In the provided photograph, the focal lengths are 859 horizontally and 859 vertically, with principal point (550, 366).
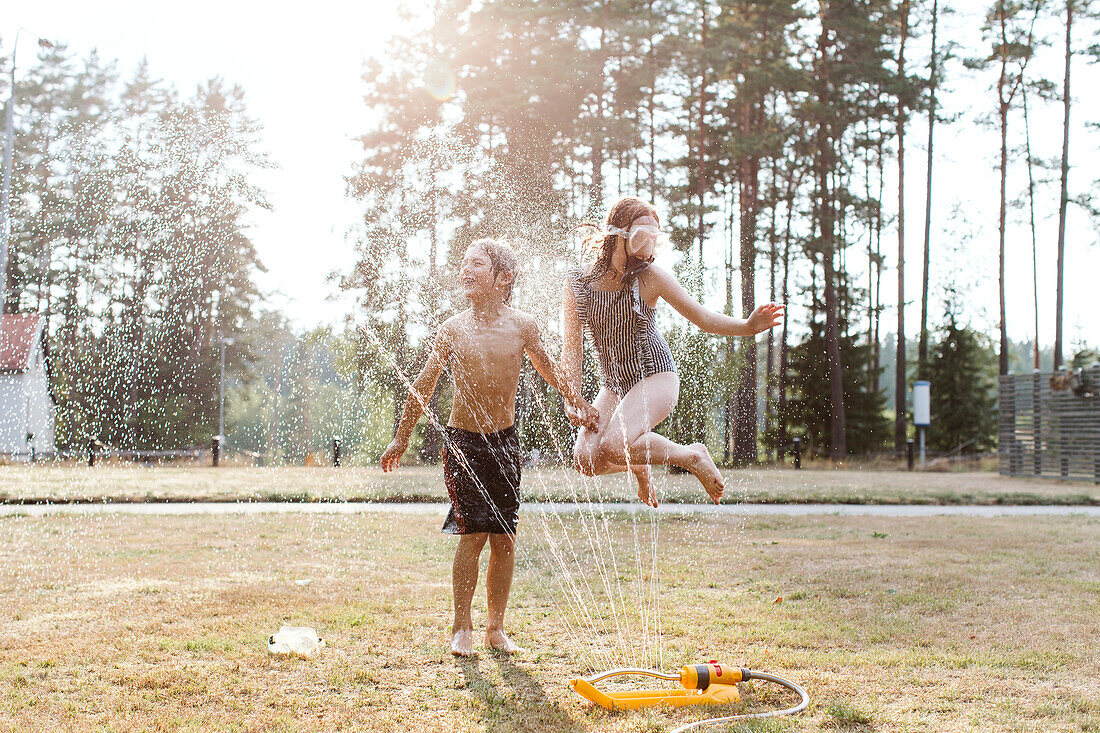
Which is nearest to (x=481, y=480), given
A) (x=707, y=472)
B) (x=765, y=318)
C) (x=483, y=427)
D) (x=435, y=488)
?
(x=483, y=427)

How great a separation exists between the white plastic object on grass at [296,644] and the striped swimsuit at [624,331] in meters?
1.89

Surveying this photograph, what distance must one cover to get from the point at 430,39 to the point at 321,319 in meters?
6.72

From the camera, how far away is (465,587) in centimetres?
420

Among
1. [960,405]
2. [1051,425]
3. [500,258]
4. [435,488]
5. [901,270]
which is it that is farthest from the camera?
[960,405]

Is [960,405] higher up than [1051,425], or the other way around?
[960,405]

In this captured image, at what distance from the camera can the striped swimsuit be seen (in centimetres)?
409

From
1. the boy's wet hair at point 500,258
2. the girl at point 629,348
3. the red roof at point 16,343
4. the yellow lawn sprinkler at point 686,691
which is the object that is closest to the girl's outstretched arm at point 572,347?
the girl at point 629,348

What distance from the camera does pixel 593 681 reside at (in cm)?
352

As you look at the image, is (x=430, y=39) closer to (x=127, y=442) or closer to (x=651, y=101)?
(x=651, y=101)

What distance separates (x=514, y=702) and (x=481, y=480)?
1.13 m

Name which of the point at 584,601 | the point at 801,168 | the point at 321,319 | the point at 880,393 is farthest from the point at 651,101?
the point at 584,601

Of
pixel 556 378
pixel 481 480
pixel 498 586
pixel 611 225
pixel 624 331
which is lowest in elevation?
pixel 498 586

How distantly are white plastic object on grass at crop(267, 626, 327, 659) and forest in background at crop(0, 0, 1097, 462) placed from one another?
6671 millimetres

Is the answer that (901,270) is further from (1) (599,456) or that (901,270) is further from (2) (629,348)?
(1) (599,456)
